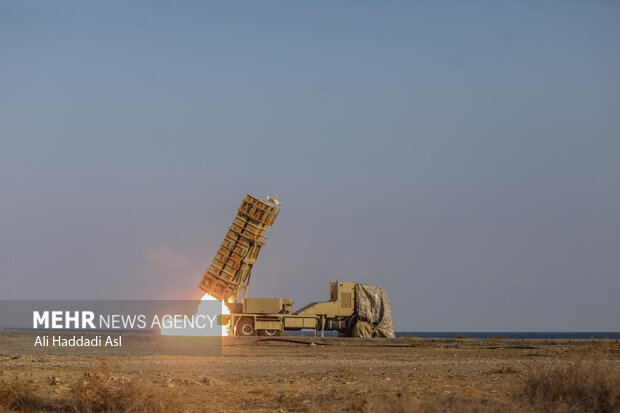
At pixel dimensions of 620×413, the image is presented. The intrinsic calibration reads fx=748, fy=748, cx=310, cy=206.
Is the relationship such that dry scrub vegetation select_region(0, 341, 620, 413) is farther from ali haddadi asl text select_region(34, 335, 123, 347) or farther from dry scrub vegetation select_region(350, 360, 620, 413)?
ali haddadi asl text select_region(34, 335, 123, 347)

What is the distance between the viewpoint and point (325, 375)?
18.1m

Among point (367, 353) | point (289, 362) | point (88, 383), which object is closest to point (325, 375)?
point (289, 362)

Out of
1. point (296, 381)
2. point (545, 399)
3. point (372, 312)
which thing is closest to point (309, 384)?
point (296, 381)

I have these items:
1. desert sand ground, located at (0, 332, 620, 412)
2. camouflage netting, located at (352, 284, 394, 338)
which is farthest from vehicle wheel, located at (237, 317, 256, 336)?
desert sand ground, located at (0, 332, 620, 412)

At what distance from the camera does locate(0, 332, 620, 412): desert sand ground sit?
12.8 meters

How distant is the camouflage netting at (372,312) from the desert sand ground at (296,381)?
7671 mm

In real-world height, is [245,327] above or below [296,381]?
above

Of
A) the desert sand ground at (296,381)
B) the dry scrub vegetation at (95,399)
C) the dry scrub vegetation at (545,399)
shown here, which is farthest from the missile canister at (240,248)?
the dry scrub vegetation at (545,399)

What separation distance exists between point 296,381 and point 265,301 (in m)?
17.3

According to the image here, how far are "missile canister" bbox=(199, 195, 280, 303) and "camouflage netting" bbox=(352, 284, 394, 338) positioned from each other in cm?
561

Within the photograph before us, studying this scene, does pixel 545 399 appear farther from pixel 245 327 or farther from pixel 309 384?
pixel 245 327

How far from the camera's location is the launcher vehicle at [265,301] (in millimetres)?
33062

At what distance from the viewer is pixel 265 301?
3422 cm

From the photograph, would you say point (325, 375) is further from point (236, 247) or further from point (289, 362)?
point (236, 247)
